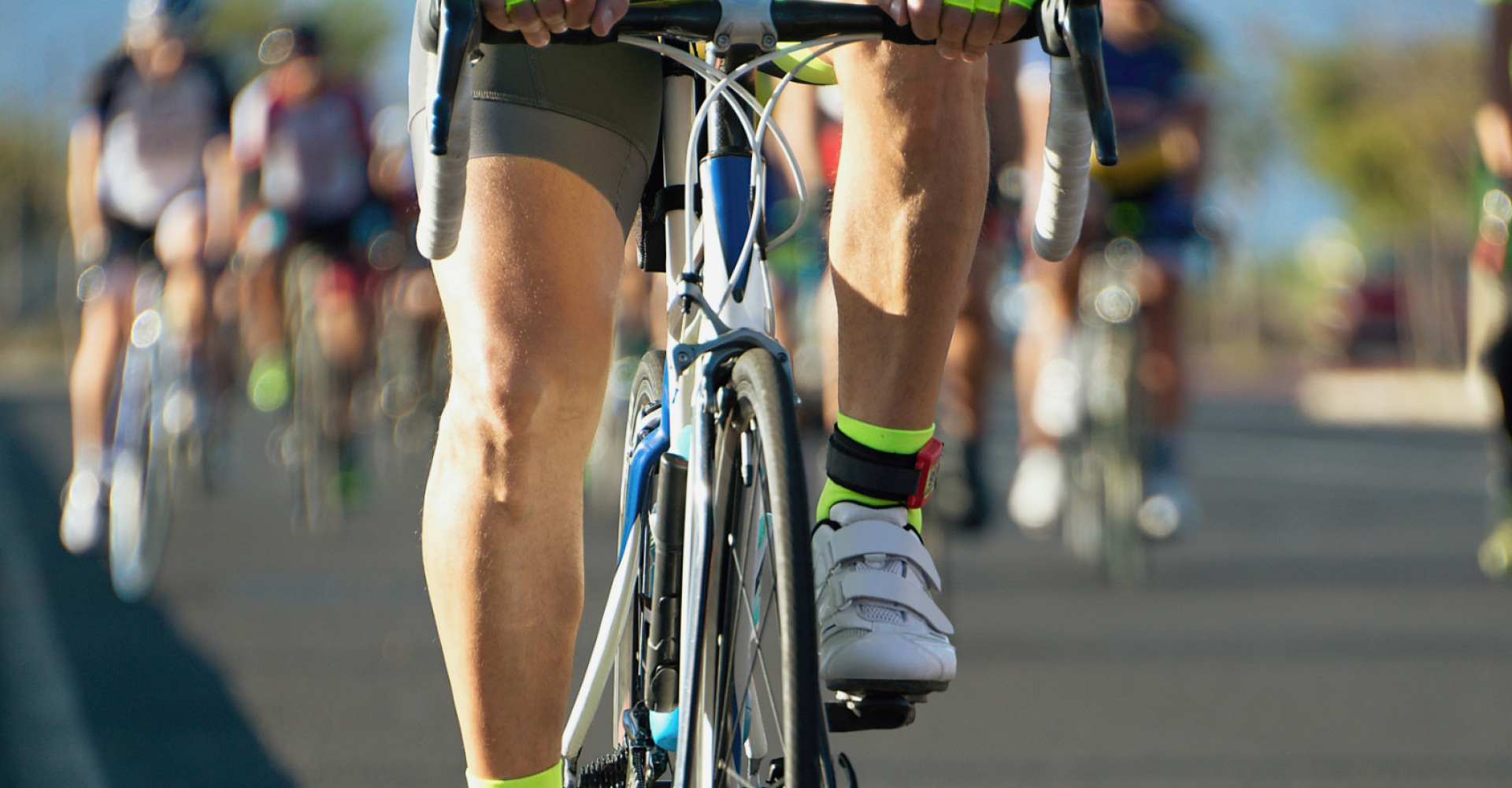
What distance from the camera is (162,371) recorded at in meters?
7.91

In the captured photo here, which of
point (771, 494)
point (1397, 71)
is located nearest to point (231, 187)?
point (771, 494)

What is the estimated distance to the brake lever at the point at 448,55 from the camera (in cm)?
196

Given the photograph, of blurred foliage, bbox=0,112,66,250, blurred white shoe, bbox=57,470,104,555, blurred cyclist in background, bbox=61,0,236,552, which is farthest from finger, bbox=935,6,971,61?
blurred foliage, bbox=0,112,66,250

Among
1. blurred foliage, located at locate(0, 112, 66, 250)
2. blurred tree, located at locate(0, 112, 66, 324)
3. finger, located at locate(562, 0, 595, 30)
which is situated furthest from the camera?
blurred foliage, located at locate(0, 112, 66, 250)

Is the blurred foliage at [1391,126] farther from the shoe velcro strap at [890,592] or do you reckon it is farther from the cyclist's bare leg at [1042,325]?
the shoe velcro strap at [890,592]

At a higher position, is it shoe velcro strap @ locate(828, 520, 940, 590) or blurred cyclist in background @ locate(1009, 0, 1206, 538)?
blurred cyclist in background @ locate(1009, 0, 1206, 538)

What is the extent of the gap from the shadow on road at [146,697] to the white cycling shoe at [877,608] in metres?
1.85

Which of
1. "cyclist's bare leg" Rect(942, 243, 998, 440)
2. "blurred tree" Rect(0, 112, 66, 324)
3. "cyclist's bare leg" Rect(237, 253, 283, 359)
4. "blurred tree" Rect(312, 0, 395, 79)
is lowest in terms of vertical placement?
"cyclist's bare leg" Rect(942, 243, 998, 440)

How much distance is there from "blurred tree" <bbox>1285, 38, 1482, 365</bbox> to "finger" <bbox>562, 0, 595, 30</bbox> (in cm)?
2464

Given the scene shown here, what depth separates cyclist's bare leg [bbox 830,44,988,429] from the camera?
2553mm

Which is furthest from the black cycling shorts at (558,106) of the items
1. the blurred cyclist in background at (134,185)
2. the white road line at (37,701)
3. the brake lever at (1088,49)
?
the blurred cyclist in background at (134,185)

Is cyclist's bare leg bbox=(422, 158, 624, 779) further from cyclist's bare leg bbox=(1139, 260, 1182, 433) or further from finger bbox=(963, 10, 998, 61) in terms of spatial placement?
cyclist's bare leg bbox=(1139, 260, 1182, 433)

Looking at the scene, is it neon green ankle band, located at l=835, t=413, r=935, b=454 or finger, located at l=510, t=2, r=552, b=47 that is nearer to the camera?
finger, located at l=510, t=2, r=552, b=47

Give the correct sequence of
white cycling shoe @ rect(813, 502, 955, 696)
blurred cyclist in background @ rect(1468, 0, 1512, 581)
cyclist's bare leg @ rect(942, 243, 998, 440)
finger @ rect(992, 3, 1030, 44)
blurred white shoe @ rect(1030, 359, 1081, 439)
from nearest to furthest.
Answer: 1. finger @ rect(992, 3, 1030, 44)
2. white cycling shoe @ rect(813, 502, 955, 696)
3. blurred cyclist in background @ rect(1468, 0, 1512, 581)
4. cyclist's bare leg @ rect(942, 243, 998, 440)
5. blurred white shoe @ rect(1030, 359, 1081, 439)
